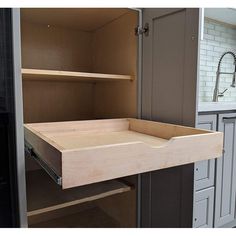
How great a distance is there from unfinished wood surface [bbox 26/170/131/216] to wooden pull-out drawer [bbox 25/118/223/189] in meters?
0.29

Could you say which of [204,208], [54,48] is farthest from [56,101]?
[204,208]

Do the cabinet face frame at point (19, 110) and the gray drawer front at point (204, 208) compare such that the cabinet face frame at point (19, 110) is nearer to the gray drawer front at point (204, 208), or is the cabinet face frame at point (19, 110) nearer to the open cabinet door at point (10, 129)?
the open cabinet door at point (10, 129)

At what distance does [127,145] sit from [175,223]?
0.66 metres

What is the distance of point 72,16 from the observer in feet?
4.69

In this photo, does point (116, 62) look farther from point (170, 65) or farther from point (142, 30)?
point (170, 65)

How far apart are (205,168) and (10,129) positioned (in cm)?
97

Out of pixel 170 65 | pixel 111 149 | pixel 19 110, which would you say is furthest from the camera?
pixel 170 65

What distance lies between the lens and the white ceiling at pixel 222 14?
185cm

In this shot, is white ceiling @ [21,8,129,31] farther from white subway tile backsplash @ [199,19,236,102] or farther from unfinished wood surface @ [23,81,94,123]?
white subway tile backsplash @ [199,19,236,102]

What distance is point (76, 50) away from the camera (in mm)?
1771

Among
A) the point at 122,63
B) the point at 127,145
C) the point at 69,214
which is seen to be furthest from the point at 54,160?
the point at 69,214

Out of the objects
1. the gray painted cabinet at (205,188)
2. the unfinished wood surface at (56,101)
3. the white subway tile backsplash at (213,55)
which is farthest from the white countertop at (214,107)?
the unfinished wood surface at (56,101)

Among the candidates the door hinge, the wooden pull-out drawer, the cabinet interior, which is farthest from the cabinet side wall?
the door hinge

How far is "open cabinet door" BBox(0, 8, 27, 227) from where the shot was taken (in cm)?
88
